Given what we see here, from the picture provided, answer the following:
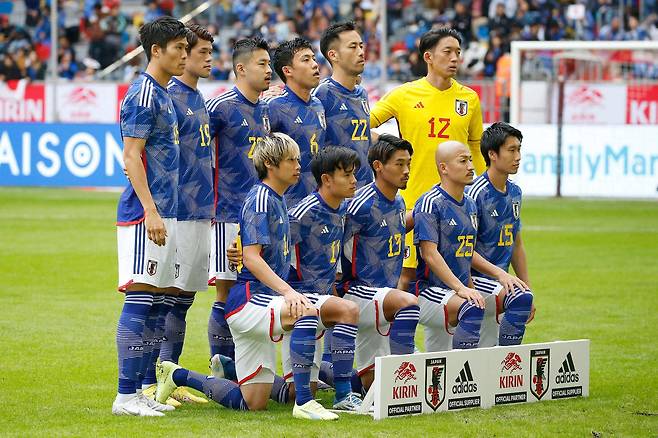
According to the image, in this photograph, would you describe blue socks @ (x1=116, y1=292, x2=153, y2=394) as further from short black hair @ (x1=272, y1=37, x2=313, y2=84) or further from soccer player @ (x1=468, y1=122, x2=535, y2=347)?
soccer player @ (x1=468, y1=122, x2=535, y2=347)

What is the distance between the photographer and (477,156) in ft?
29.5

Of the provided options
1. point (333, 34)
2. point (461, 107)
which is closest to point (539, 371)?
point (461, 107)

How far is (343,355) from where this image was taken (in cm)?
724

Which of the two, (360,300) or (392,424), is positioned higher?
(360,300)

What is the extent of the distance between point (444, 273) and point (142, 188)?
198 cm

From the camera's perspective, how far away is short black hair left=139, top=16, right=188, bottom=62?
707 cm

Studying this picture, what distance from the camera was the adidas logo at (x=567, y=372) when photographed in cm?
767

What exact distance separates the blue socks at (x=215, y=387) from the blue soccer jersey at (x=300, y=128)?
1333mm

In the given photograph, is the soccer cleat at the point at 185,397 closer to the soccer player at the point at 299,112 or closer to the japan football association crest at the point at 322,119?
the soccer player at the point at 299,112

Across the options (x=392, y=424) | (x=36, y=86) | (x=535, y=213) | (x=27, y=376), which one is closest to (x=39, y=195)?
(x=36, y=86)

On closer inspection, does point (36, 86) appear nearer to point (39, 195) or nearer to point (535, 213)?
point (39, 195)

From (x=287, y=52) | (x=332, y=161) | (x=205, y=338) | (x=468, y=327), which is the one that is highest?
(x=287, y=52)

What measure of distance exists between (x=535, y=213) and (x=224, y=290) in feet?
41.7

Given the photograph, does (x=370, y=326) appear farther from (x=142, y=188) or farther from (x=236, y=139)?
(x=142, y=188)
